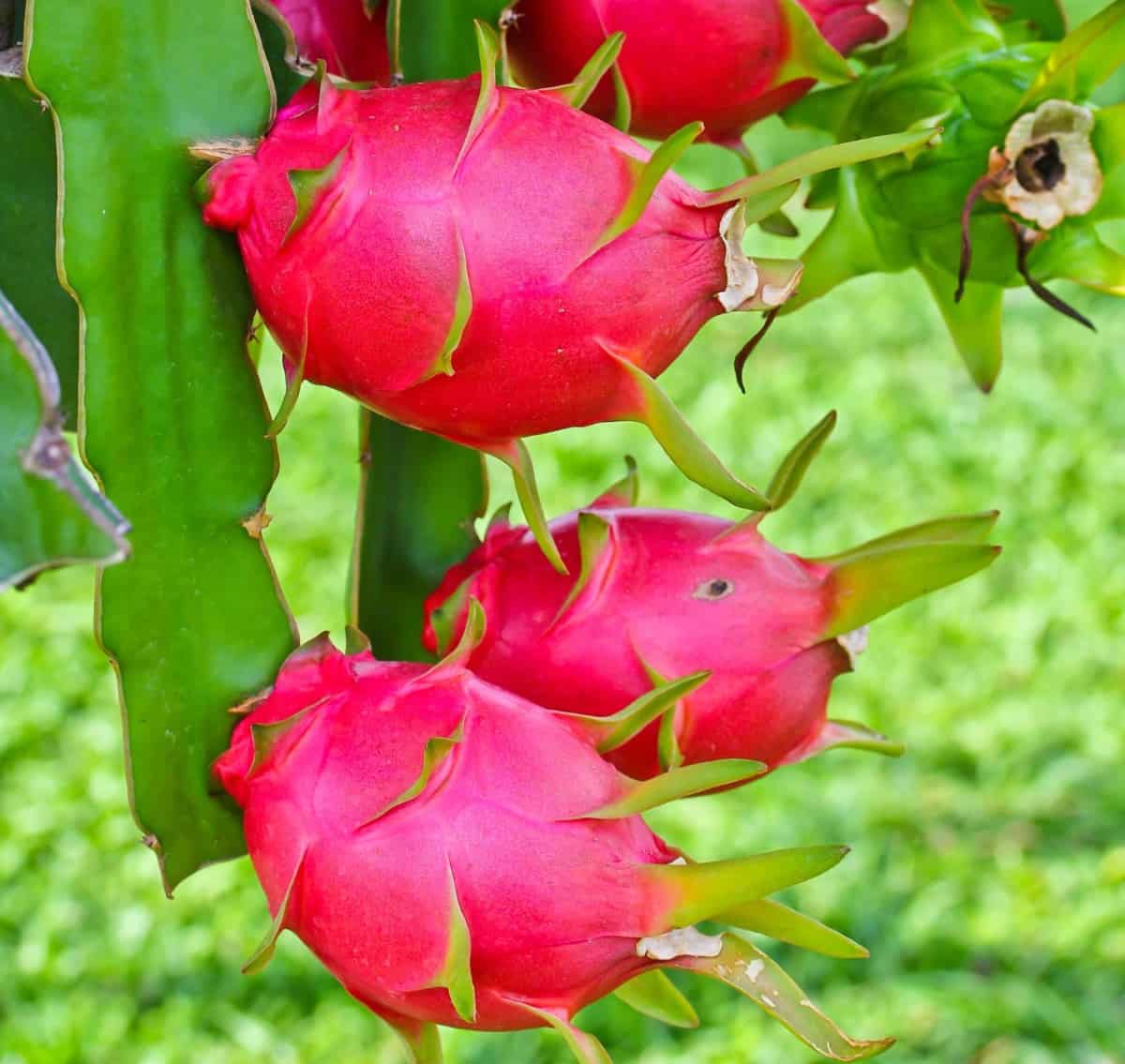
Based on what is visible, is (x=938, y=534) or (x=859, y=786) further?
(x=859, y=786)

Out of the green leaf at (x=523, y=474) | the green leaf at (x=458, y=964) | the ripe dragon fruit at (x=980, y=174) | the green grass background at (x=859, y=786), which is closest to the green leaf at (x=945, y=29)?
the ripe dragon fruit at (x=980, y=174)

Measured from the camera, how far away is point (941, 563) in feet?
1.60

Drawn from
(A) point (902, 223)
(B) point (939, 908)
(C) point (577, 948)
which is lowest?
(B) point (939, 908)

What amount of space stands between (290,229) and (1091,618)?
199 centimetres

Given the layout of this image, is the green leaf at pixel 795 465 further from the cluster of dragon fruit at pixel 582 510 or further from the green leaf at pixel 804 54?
the green leaf at pixel 804 54

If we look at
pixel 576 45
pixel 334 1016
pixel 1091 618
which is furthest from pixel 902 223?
pixel 1091 618

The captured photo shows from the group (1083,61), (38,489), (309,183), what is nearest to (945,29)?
(1083,61)

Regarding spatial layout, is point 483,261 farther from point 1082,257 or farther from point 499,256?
point 1082,257

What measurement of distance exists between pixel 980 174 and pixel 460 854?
30 centimetres

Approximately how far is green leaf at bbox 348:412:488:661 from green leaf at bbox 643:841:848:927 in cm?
18

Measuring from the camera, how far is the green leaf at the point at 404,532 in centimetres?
58

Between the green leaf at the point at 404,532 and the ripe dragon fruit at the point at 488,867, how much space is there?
12cm

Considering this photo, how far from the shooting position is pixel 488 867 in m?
0.42

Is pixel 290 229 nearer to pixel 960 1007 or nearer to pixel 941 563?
pixel 941 563
